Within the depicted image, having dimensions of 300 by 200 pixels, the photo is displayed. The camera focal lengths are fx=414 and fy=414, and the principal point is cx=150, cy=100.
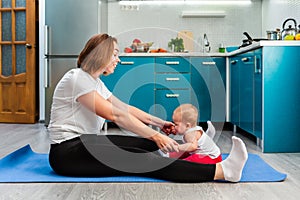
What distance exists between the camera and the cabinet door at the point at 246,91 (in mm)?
3570

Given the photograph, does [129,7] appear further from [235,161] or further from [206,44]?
[235,161]

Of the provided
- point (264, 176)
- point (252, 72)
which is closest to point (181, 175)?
point (264, 176)

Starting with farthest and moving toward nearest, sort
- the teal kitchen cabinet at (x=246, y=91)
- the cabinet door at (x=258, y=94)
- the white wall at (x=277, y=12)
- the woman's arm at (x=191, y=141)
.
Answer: the white wall at (x=277, y=12) → the teal kitchen cabinet at (x=246, y=91) → the cabinet door at (x=258, y=94) → the woman's arm at (x=191, y=141)

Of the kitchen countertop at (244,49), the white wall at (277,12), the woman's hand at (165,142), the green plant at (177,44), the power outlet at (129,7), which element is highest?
the power outlet at (129,7)

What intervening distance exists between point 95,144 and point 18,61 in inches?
151

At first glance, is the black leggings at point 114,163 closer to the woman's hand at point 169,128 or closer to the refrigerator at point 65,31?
the woman's hand at point 169,128

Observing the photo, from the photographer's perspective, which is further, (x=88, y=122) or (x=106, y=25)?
(x=106, y=25)

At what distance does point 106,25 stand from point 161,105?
1429 mm

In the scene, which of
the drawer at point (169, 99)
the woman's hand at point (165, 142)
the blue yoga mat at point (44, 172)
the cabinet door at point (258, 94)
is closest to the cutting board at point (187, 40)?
the drawer at point (169, 99)

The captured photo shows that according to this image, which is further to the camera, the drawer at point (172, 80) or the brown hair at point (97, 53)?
the drawer at point (172, 80)

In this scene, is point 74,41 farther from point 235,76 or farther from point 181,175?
point 181,175

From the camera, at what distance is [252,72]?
351 centimetres

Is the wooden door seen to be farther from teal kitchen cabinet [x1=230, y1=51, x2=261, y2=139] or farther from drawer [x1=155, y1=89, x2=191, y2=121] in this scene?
teal kitchen cabinet [x1=230, y1=51, x2=261, y2=139]

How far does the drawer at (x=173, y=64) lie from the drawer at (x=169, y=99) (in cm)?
25
